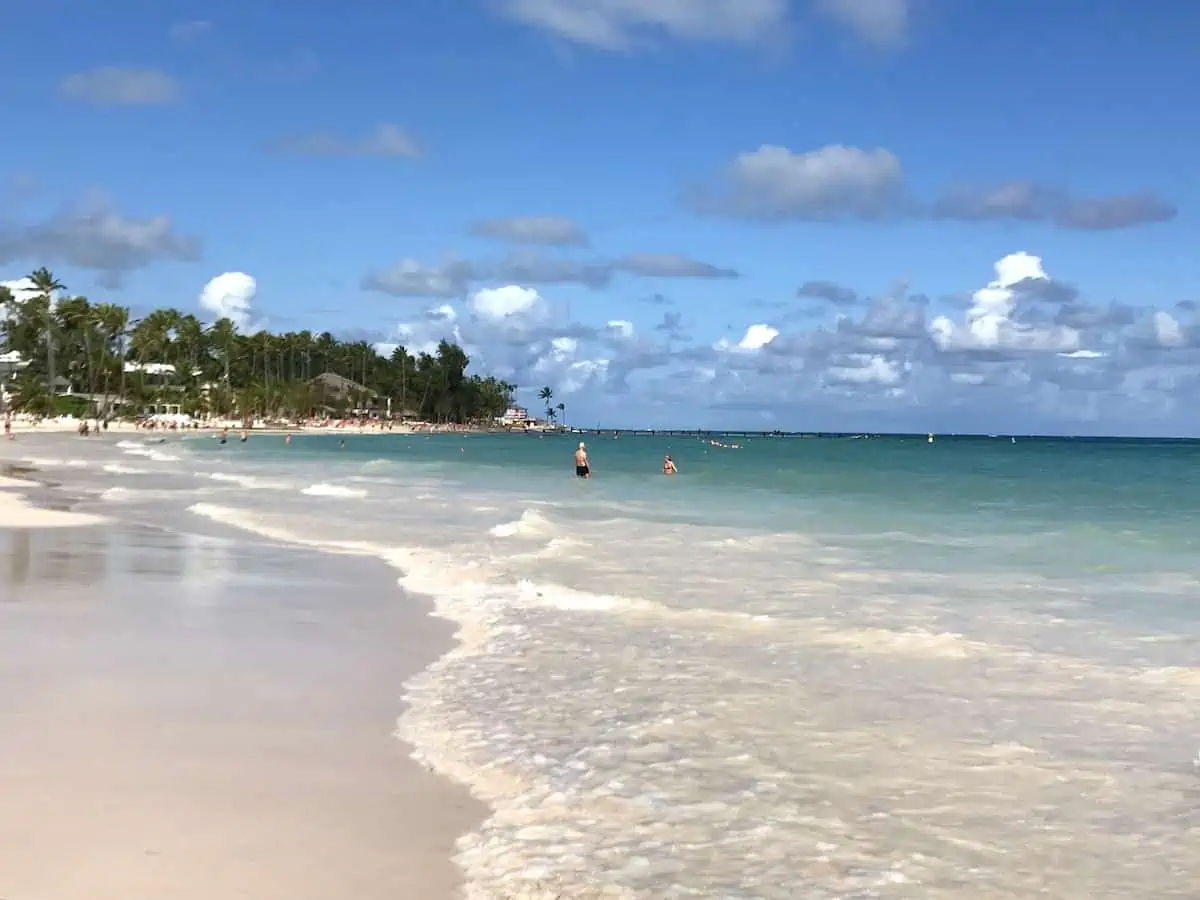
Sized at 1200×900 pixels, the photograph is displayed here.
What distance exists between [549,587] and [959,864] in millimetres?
9729

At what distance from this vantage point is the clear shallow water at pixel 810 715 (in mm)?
5410

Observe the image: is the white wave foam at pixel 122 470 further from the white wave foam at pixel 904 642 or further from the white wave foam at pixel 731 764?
the white wave foam at pixel 904 642

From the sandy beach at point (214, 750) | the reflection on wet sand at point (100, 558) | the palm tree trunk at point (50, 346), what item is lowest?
the reflection on wet sand at point (100, 558)

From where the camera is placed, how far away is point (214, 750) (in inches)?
268

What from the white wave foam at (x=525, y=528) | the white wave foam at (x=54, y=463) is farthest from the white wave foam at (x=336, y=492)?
the white wave foam at (x=54, y=463)

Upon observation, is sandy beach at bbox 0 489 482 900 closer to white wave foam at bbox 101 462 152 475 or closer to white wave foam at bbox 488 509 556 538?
white wave foam at bbox 488 509 556 538

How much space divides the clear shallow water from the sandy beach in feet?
1.36

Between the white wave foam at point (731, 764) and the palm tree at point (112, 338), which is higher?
the palm tree at point (112, 338)

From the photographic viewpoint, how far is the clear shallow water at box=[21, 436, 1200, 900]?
5.41 metres

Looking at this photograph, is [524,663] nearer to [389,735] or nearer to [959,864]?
[389,735]

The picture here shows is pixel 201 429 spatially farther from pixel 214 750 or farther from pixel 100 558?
pixel 214 750

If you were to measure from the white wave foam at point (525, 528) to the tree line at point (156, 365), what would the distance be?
112 metres

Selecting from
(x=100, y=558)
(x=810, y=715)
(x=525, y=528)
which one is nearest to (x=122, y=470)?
(x=525, y=528)

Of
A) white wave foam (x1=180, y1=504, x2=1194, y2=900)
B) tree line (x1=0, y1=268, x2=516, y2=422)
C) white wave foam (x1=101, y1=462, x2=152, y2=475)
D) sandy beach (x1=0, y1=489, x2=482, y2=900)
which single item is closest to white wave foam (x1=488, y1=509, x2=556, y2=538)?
sandy beach (x1=0, y1=489, x2=482, y2=900)
